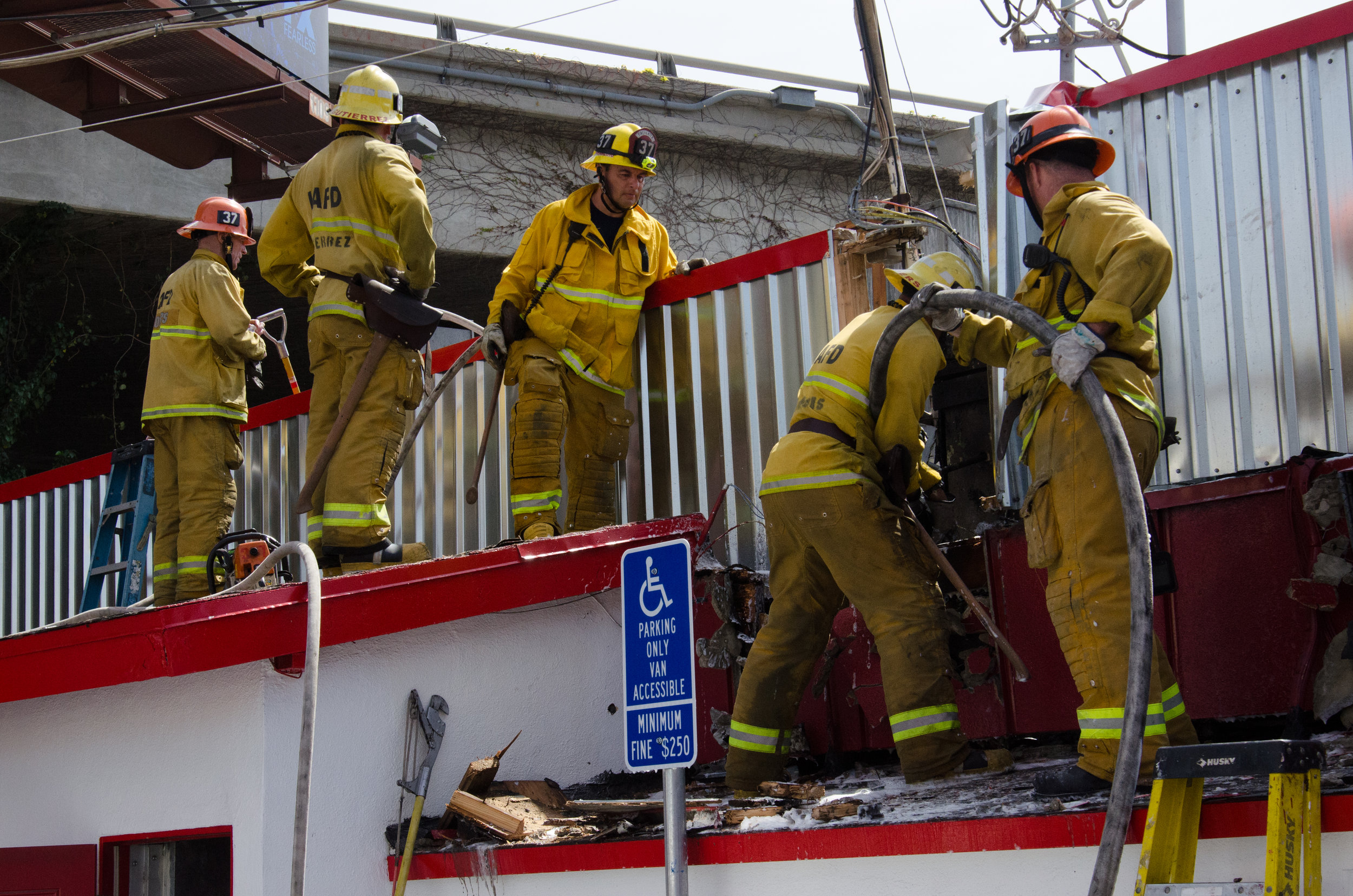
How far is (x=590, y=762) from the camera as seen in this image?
17.6ft

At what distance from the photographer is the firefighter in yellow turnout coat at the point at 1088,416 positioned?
11.8 feet

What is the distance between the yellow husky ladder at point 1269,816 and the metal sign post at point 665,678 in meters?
1.09

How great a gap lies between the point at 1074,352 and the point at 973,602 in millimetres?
1248

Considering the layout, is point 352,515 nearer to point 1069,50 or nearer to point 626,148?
point 626,148

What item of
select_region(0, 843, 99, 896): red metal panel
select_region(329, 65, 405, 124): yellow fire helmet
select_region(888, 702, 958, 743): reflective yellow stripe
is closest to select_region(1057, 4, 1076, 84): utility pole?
select_region(329, 65, 405, 124): yellow fire helmet

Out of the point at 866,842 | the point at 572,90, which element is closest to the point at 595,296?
the point at 866,842

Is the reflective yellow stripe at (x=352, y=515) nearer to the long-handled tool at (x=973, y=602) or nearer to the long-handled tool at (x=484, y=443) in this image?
the long-handled tool at (x=484, y=443)

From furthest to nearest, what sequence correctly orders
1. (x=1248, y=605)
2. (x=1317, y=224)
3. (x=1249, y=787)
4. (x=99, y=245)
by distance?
(x=99, y=245)
(x=1317, y=224)
(x=1248, y=605)
(x=1249, y=787)

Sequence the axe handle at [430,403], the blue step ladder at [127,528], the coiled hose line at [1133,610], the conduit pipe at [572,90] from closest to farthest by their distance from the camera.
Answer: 1. the coiled hose line at [1133,610]
2. the axe handle at [430,403]
3. the blue step ladder at [127,528]
4. the conduit pipe at [572,90]

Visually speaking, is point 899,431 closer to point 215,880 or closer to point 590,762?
point 590,762

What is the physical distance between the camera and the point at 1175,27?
9.63m

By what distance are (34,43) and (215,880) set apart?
5952 mm

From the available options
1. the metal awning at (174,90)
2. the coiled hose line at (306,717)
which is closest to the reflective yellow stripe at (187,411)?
the coiled hose line at (306,717)

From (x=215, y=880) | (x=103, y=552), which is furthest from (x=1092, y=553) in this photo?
(x=103, y=552)
